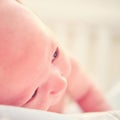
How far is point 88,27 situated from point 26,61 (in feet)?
2.96

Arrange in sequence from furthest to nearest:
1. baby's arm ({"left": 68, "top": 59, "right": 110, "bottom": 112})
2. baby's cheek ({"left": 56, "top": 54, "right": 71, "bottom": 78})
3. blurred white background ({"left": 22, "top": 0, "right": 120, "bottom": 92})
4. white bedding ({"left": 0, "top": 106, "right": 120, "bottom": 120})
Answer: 1. blurred white background ({"left": 22, "top": 0, "right": 120, "bottom": 92})
2. baby's arm ({"left": 68, "top": 59, "right": 110, "bottom": 112})
3. baby's cheek ({"left": 56, "top": 54, "right": 71, "bottom": 78})
4. white bedding ({"left": 0, "top": 106, "right": 120, "bottom": 120})

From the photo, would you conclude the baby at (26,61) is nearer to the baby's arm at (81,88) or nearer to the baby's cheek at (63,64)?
the baby's cheek at (63,64)

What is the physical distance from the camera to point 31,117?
441mm

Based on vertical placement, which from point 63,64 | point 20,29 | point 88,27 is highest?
point 20,29

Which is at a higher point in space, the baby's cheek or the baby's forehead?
the baby's forehead

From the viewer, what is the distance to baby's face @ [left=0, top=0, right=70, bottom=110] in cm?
51

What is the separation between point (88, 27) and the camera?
4.58 ft

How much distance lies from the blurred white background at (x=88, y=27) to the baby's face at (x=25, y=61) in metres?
0.76

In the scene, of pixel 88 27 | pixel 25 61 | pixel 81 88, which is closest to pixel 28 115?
pixel 25 61

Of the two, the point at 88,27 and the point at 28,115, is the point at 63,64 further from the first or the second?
the point at 88,27

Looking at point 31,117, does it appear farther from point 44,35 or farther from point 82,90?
point 82,90

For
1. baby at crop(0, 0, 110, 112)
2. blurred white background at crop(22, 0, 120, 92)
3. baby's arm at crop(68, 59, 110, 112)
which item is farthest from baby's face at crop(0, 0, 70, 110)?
blurred white background at crop(22, 0, 120, 92)

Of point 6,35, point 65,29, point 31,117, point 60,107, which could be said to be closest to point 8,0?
point 6,35

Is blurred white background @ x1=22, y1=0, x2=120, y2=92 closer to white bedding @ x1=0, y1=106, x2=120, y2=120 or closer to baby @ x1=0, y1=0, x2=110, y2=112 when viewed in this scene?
baby @ x1=0, y1=0, x2=110, y2=112
